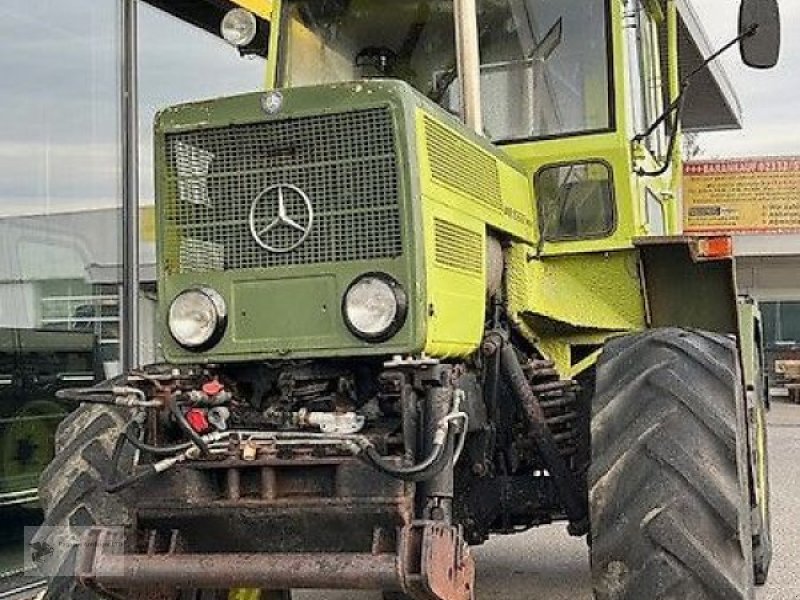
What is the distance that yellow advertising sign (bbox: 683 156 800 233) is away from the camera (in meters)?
20.1

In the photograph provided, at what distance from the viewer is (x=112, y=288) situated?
25.9ft

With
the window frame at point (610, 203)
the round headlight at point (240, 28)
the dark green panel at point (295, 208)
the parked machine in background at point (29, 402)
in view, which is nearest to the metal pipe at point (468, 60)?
the window frame at point (610, 203)

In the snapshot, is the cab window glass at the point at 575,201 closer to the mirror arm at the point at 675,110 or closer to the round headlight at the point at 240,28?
the mirror arm at the point at 675,110

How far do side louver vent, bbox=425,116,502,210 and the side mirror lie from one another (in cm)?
116

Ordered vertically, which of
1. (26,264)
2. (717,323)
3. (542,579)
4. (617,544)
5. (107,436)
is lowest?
(542,579)

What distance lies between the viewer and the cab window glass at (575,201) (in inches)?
211

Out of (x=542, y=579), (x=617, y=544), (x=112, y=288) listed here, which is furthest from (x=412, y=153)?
(x=112, y=288)

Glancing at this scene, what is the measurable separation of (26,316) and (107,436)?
2831 millimetres

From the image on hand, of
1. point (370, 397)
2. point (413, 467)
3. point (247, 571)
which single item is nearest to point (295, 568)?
point (247, 571)

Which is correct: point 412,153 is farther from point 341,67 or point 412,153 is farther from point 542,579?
point 542,579

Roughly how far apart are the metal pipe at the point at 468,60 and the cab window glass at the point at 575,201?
52 cm

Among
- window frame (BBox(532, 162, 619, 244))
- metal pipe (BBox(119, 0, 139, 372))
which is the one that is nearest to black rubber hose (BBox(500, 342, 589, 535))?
window frame (BBox(532, 162, 619, 244))

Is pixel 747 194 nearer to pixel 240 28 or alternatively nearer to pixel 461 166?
pixel 240 28

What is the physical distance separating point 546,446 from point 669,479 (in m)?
0.97
